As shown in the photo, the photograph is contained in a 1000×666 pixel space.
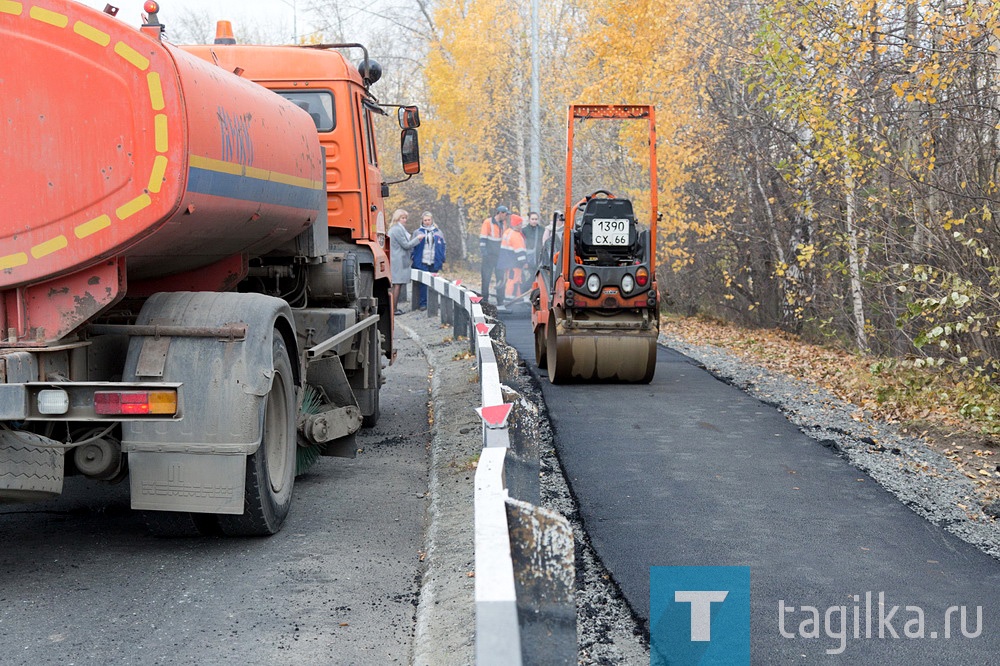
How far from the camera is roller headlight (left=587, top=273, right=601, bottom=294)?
12016 mm

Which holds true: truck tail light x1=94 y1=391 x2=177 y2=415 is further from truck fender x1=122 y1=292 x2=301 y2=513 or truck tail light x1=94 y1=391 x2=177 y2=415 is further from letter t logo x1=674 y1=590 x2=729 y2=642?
letter t logo x1=674 y1=590 x2=729 y2=642

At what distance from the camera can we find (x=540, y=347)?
527 inches

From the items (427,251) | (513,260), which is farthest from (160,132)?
(513,260)

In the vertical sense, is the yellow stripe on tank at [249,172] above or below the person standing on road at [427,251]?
above

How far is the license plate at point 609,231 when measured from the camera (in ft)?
40.0

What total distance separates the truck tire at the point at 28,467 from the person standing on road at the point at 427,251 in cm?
1605

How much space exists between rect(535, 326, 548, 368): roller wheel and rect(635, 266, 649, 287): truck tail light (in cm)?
154

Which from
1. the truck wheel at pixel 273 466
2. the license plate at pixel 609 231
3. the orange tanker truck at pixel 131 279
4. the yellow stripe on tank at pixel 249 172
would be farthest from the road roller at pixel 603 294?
the orange tanker truck at pixel 131 279

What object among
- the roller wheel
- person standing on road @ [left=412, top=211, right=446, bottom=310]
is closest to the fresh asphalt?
the roller wheel

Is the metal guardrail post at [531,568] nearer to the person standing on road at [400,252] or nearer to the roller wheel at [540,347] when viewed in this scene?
the roller wheel at [540,347]

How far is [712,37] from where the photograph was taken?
17766 mm

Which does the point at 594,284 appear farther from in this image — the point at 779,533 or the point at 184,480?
the point at 184,480

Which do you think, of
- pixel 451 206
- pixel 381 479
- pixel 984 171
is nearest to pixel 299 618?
pixel 381 479

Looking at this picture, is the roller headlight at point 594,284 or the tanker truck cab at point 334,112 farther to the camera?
the roller headlight at point 594,284
